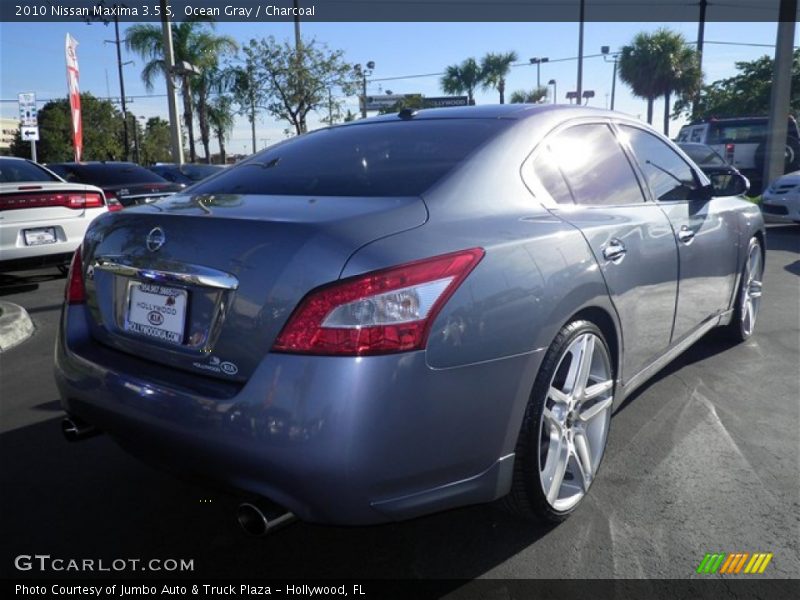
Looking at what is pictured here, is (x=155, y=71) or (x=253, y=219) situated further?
(x=155, y=71)

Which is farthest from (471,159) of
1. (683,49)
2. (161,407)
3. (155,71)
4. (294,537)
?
(683,49)

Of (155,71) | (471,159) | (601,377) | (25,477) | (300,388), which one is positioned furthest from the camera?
(155,71)

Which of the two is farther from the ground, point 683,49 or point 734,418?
point 683,49

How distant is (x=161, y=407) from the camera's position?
Result: 2057 mm

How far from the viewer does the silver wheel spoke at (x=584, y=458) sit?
2628 millimetres

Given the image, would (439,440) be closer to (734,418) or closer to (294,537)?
(294,537)

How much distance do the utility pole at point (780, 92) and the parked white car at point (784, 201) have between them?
3988 millimetres

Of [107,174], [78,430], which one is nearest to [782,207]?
[107,174]

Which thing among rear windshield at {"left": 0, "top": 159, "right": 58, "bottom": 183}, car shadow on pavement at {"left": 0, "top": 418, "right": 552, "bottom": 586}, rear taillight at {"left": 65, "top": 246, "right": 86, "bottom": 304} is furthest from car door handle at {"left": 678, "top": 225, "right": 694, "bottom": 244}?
rear windshield at {"left": 0, "top": 159, "right": 58, "bottom": 183}

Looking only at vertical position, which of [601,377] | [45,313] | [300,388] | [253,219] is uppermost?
[253,219]

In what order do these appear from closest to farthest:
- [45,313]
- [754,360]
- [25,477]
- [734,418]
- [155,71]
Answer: [25,477]
[734,418]
[754,360]
[45,313]
[155,71]

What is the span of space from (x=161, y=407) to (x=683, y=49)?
50425 mm

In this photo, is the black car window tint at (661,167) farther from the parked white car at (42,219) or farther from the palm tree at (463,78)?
the palm tree at (463,78)

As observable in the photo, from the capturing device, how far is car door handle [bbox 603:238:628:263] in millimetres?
2648
